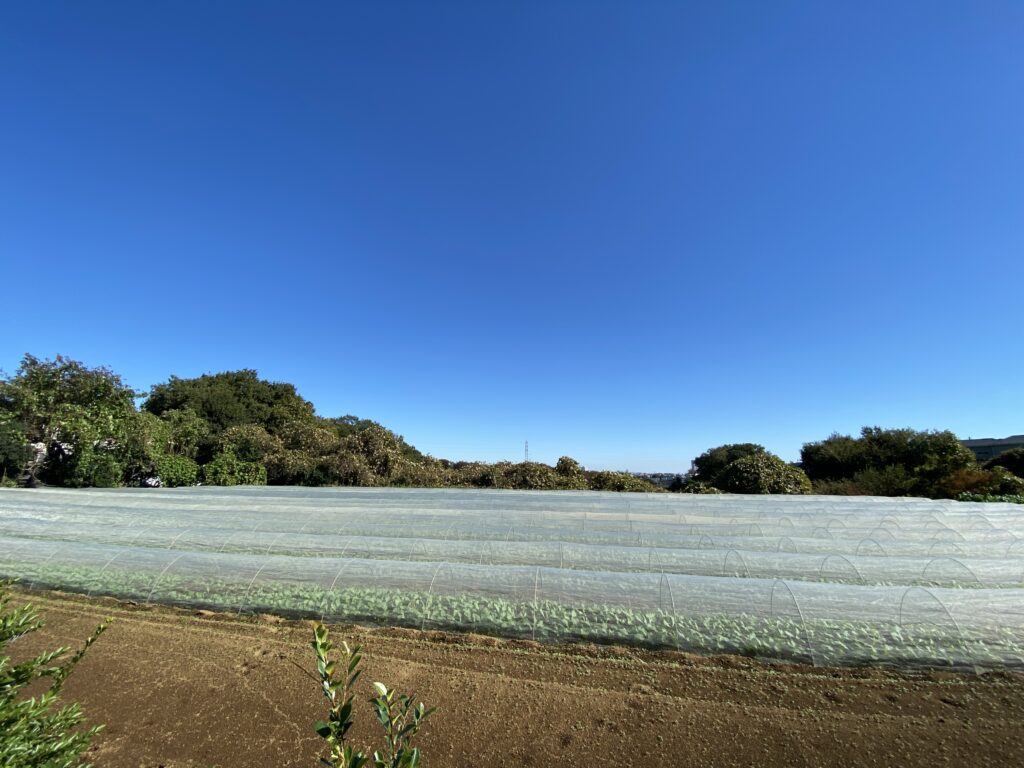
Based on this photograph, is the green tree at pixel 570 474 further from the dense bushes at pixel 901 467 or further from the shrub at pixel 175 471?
the shrub at pixel 175 471

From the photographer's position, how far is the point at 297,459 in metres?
20.8

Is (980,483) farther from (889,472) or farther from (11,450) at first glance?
(11,450)

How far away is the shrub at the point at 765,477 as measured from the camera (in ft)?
60.8

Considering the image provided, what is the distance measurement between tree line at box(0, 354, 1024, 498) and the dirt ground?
15228 mm

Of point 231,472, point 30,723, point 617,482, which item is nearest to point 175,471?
point 231,472

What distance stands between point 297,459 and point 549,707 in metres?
19.6

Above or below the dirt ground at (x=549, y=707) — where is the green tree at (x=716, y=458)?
above

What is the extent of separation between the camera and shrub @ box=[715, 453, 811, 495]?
60.8ft

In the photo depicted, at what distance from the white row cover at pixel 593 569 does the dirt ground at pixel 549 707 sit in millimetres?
303

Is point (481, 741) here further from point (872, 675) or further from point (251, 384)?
point (251, 384)

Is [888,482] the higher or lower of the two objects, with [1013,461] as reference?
lower

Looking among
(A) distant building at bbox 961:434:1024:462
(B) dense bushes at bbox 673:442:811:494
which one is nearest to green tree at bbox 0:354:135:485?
(B) dense bushes at bbox 673:442:811:494

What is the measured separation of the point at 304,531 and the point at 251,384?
2629 centimetres

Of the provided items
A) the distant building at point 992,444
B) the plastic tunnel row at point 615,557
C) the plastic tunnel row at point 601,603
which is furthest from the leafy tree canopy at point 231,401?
the distant building at point 992,444
